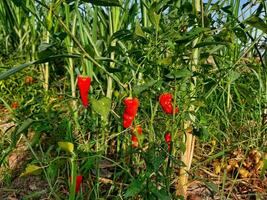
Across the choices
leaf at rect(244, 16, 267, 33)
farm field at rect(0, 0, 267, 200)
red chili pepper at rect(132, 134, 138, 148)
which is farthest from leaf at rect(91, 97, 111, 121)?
leaf at rect(244, 16, 267, 33)

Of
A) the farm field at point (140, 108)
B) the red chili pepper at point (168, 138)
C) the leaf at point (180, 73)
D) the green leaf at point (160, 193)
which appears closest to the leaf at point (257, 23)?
the farm field at point (140, 108)

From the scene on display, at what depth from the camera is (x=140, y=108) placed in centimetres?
144

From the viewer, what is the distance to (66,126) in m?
1.49

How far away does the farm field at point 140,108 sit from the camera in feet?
4.05

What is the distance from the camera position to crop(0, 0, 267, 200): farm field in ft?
4.05

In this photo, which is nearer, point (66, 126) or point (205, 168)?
point (66, 126)

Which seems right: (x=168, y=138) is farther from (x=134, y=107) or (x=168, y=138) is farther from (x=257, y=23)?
(x=257, y=23)

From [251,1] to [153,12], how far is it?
1.51ft

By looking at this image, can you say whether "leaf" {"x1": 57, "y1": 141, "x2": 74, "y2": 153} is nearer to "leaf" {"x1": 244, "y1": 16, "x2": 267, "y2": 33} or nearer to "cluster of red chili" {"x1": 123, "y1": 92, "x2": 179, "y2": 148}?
"cluster of red chili" {"x1": 123, "y1": 92, "x2": 179, "y2": 148}

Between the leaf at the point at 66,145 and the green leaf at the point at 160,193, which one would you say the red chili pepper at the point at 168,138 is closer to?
the green leaf at the point at 160,193

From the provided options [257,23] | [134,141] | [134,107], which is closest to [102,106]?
[134,107]

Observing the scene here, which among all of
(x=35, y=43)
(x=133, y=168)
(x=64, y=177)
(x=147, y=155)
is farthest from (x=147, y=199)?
(x=35, y=43)

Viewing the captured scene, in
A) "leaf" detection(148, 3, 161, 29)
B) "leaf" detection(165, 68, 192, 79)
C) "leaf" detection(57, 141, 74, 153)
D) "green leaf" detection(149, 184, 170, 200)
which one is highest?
"leaf" detection(148, 3, 161, 29)

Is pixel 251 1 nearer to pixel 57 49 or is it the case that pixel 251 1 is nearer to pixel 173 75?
pixel 173 75
